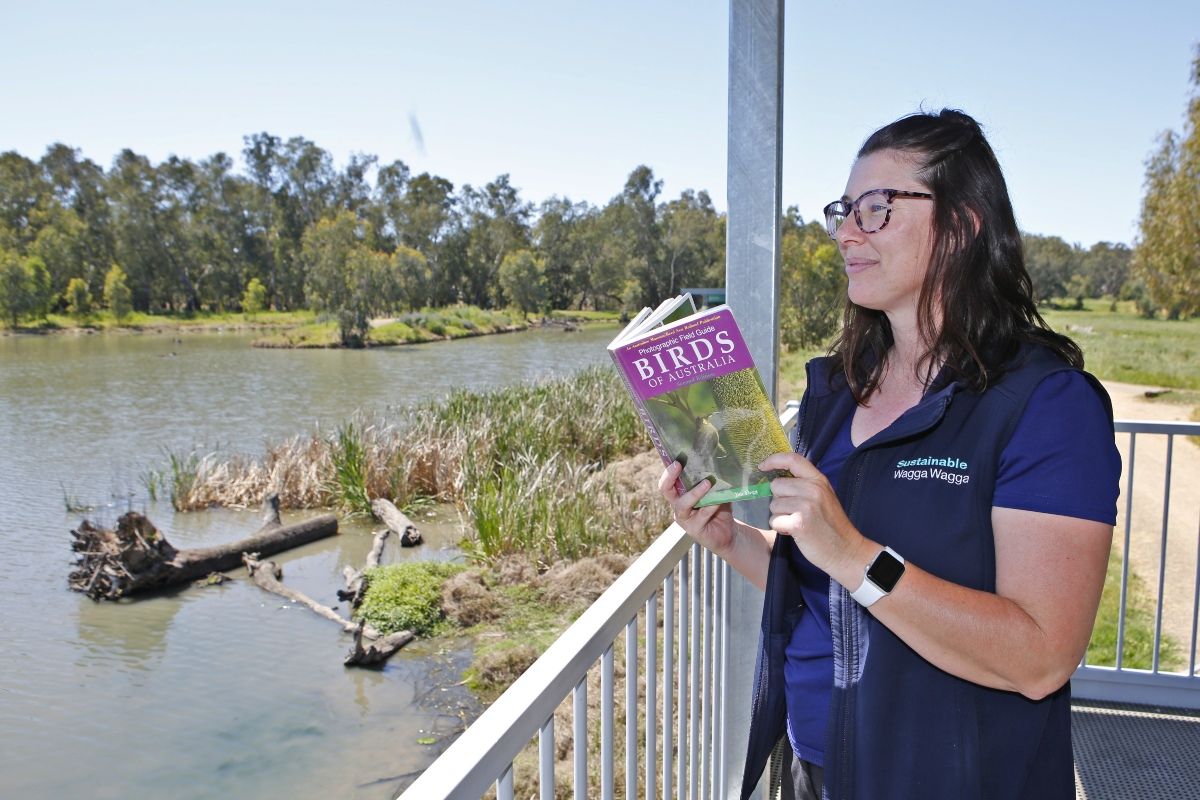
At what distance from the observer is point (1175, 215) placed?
54.2 ft

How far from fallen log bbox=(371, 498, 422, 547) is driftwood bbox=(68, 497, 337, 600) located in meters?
1.43

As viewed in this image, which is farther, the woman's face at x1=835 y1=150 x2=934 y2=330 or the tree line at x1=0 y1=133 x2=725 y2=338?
the tree line at x1=0 y1=133 x2=725 y2=338

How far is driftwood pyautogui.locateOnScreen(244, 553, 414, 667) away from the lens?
5836mm

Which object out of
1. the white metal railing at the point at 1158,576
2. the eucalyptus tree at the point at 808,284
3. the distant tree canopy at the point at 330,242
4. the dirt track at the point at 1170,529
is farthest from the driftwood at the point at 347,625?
the distant tree canopy at the point at 330,242

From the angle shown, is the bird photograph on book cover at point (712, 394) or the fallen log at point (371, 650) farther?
the fallen log at point (371, 650)

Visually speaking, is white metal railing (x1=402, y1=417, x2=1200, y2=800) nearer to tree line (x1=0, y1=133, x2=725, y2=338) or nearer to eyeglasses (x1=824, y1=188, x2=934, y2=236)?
eyeglasses (x1=824, y1=188, x2=934, y2=236)

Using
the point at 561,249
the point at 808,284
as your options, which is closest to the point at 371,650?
the point at 808,284

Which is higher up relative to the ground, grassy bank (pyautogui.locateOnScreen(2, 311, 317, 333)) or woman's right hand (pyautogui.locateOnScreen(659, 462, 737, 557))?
woman's right hand (pyautogui.locateOnScreen(659, 462, 737, 557))

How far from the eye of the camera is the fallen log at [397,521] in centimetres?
813

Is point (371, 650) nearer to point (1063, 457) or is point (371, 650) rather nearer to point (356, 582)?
point (356, 582)

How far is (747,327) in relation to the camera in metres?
1.79

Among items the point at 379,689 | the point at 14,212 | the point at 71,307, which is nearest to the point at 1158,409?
the point at 379,689

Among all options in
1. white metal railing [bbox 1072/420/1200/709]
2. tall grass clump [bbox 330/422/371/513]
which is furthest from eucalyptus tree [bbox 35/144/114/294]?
white metal railing [bbox 1072/420/1200/709]

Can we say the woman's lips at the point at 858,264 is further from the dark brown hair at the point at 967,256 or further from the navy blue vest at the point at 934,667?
the navy blue vest at the point at 934,667
